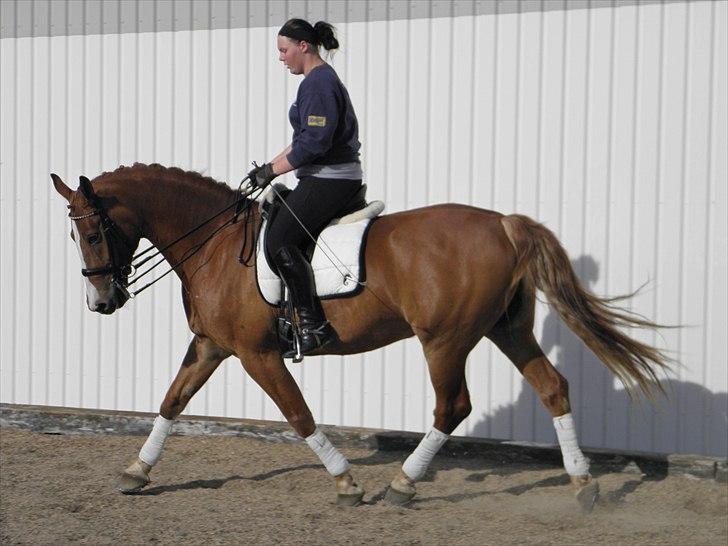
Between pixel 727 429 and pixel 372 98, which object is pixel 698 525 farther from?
pixel 372 98

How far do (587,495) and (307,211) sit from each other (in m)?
2.20

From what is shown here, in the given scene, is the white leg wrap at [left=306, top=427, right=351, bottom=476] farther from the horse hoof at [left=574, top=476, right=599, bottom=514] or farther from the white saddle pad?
the horse hoof at [left=574, top=476, right=599, bottom=514]

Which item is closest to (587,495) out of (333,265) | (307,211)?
(333,265)

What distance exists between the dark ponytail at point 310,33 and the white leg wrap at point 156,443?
2.38 m

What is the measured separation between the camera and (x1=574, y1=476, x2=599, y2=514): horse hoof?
20.4ft

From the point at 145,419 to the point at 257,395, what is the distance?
32.6 inches

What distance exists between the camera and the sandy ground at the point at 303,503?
5.69 meters

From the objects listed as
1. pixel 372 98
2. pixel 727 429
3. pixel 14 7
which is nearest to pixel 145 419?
pixel 372 98

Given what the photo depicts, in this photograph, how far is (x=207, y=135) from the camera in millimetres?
8359

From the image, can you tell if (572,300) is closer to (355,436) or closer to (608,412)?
(608,412)

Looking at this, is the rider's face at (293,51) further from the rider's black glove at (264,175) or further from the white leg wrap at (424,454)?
the white leg wrap at (424,454)

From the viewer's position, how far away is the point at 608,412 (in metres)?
7.35

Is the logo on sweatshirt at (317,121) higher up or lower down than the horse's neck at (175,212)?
higher up

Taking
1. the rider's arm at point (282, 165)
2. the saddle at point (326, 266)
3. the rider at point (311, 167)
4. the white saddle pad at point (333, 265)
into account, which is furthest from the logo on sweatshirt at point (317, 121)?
the white saddle pad at point (333, 265)
